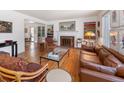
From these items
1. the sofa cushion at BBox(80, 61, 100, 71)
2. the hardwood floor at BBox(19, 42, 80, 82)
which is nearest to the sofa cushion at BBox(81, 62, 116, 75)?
the sofa cushion at BBox(80, 61, 100, 71)

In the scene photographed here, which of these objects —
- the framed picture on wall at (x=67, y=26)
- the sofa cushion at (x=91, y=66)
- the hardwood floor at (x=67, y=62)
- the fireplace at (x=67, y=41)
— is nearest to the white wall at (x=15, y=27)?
the hardwood floor at (x=67, y=62)

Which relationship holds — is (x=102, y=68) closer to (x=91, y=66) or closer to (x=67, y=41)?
(x=91, y=66)

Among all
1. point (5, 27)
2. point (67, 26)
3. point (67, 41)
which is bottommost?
point (67, 41)

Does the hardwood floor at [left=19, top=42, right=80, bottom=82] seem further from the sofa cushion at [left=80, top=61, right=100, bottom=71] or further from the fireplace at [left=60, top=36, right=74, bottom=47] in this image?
the fireplace at [left=60, top=36, right=74, bottom=47]

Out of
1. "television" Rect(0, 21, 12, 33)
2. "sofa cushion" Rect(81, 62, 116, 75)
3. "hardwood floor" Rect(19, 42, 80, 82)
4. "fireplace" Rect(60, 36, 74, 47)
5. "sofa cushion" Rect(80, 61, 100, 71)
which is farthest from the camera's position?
"fireplace" Rect(60, 36, 74, 47)

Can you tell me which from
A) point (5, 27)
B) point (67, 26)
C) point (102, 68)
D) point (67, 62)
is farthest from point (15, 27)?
point (102, 68)

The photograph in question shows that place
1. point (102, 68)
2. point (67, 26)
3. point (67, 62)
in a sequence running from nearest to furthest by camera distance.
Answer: point (102, 68), point (67, 62), point (67, 26)

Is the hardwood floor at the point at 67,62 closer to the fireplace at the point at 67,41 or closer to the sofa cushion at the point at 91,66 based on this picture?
the sofa cushion at the point at 91,66

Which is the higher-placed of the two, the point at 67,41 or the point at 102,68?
the point at 67,41

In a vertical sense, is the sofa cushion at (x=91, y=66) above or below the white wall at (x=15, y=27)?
below
